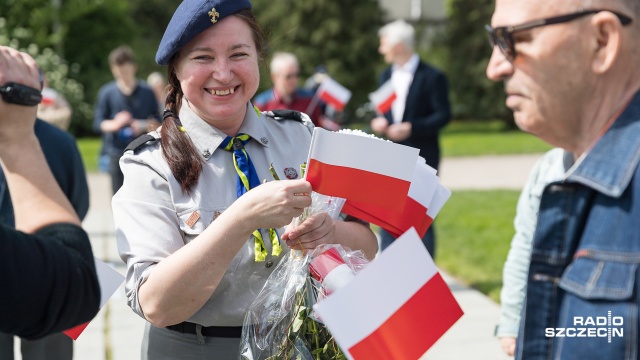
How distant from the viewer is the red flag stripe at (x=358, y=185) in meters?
2.57

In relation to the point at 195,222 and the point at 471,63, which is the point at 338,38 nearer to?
the point at 471,63

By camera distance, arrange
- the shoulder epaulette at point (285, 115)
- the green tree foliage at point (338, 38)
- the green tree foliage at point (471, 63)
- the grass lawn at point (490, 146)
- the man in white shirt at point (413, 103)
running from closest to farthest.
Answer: the shoulder epaulette at point (285, 115) → the man in white shirt at point (413, 103) → the grass lawn at point (490, 146) → the green tree foliage at point (471, 63) → the green tree foliage at point (338, 38)

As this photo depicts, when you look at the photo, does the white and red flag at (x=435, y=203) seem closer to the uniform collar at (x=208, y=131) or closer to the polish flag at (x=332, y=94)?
the uniform collar at (x=208, y=131)

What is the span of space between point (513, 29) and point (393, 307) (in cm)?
79

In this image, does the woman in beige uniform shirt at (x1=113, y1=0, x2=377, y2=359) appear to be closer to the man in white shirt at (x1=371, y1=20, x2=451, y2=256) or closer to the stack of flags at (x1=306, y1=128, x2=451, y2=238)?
the stack of flags at (x1=306, y1=128, x2=451, y2=238)

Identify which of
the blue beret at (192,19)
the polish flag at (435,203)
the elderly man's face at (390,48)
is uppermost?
the blue beret at (192,19)

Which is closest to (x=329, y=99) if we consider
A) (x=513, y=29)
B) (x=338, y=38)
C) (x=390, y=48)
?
(x=390, y=48)

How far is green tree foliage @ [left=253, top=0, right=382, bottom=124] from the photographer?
38.6 metres

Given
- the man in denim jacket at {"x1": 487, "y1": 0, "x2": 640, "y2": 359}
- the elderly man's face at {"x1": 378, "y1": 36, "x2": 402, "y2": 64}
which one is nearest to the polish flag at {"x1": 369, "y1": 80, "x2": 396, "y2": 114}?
the elderly man's face at {"x1": 378, "y1": 36, "x2": 402, "y2": 64}

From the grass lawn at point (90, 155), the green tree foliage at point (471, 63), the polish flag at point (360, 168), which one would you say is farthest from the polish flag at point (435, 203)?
the green tree foliage at point (471, 63)

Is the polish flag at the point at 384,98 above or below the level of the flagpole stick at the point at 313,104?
above

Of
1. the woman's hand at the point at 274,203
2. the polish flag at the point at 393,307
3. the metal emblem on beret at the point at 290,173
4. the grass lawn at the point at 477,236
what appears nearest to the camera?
the polish flag at the point at 393,307

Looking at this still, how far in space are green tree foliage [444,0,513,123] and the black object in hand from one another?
35.8 meters

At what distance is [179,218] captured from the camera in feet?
9.18
